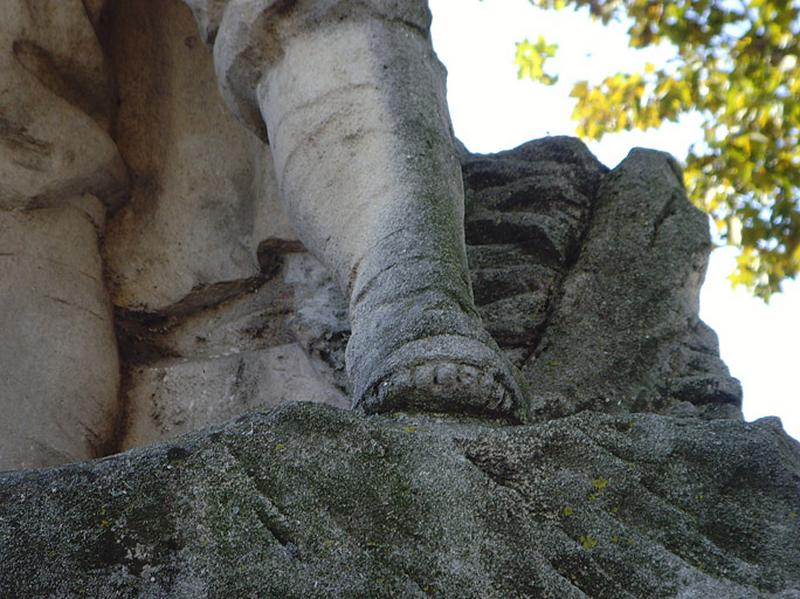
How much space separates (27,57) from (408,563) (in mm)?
1630

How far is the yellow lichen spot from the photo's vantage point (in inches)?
63.0

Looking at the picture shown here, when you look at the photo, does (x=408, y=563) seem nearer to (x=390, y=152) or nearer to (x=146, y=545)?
(x=146, y=545)

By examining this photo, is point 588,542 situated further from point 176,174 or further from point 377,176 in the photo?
point 176,174

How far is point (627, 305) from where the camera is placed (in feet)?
8.92

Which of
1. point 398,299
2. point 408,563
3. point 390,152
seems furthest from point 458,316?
point 408,563

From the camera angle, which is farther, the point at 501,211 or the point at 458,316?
the point at 501,211

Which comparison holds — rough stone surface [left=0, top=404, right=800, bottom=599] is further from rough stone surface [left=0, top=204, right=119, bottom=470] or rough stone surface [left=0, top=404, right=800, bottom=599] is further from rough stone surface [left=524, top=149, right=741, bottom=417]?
rough stone surface [left=0, top=204, right=119, bottom=470]

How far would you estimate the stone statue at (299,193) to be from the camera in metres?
2.11

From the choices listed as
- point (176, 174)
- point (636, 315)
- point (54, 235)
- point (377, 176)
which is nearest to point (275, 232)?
point (176, 174)

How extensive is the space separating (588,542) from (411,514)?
0.56 feet

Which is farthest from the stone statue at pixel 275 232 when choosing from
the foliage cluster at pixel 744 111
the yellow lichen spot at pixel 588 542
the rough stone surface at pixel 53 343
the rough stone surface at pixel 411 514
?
the foliage cluster at pixel 744 111

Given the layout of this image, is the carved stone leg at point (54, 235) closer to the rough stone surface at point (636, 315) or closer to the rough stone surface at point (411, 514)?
the rough stone surface at point (636, 315)

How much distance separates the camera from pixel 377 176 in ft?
8.07

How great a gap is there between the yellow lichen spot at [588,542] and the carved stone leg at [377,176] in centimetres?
40
